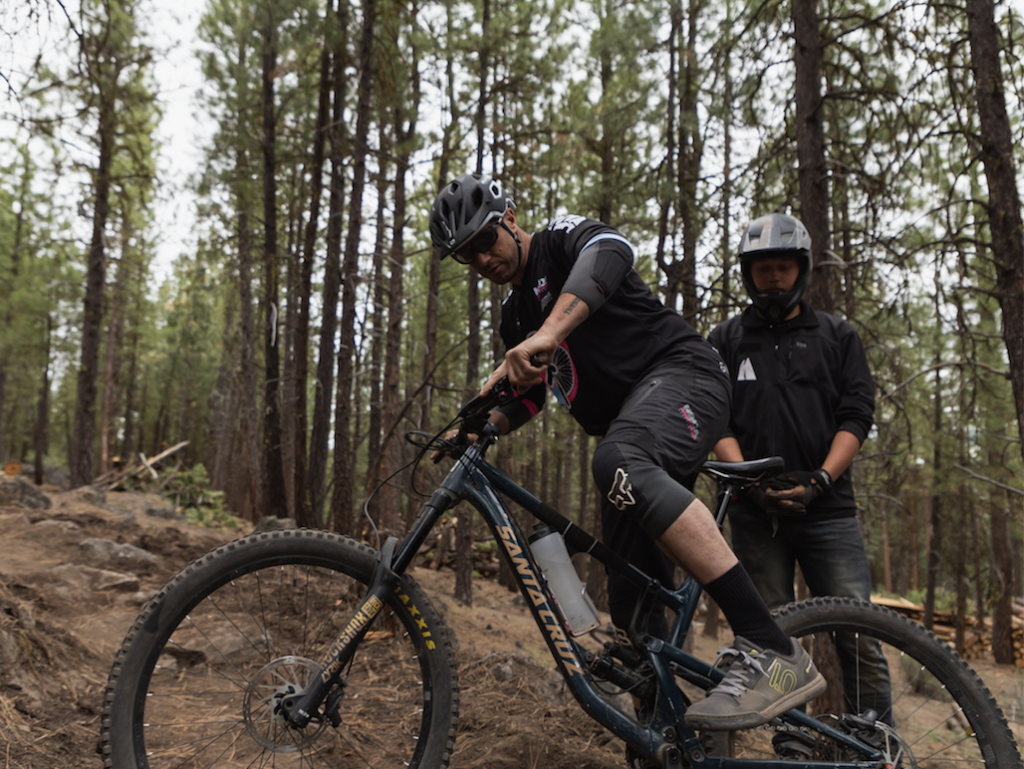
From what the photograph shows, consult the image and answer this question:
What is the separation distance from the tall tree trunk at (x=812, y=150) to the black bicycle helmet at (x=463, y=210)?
144 inches

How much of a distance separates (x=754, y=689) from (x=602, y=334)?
4.49ft

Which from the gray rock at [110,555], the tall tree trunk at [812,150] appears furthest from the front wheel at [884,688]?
the gray rock at [110,555]

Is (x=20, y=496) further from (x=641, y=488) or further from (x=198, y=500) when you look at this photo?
(x=641, y=488)

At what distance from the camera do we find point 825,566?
10.1 feet

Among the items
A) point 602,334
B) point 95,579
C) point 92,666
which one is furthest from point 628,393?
point 95,579

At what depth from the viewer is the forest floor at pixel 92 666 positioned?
2881 mm

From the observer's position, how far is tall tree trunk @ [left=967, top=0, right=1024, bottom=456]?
4.76 m

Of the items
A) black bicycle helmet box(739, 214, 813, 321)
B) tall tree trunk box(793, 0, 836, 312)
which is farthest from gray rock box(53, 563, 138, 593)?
tall tree trunk box(793, 0, 836, 312)

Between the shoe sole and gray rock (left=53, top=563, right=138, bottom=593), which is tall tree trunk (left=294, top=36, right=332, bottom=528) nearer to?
gray rock (left=53, top=563, right=138, bottom=593)

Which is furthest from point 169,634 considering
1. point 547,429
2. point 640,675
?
point 547,429

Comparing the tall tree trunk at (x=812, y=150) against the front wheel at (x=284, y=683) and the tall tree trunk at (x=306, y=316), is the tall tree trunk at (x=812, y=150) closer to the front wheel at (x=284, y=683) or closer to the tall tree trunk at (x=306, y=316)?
the front wheel at (x=284, y=683)

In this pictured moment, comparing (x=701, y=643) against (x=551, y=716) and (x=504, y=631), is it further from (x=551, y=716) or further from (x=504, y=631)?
(x=551, y=716)

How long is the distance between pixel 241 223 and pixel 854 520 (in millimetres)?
16861

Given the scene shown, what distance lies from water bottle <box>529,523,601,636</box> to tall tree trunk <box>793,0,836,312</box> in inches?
154
